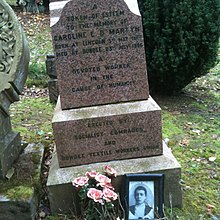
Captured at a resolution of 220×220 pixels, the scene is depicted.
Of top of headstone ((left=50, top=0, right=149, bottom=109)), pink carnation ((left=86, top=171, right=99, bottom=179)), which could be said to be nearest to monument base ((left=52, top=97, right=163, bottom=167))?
top of headstone ((left=50, top=0, right=149, bottom=109))

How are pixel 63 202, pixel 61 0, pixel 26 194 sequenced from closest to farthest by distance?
pixel 26 194 → pixel 63 202 → pixel 61 0

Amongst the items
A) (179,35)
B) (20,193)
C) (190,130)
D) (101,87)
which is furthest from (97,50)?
(179,35)

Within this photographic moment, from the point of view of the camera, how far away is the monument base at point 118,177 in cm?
346

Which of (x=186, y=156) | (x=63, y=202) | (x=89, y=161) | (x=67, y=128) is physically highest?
(x=67, y=128)

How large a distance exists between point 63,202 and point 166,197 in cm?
94

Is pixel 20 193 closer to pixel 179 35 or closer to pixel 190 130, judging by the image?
pixel 190 130

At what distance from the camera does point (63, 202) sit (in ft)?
11.5

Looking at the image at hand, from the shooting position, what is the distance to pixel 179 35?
5.94 m

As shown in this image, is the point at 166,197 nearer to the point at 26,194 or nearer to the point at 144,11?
the point at 26,194

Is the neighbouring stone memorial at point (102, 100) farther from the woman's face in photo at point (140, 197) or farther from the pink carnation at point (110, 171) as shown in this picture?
the woman's face in photo at point (140, 197)

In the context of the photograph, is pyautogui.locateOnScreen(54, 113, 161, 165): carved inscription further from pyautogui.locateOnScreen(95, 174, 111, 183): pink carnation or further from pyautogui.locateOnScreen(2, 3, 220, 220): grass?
pyautogui.locateOnScreen(2, 3, 220, 220): grass

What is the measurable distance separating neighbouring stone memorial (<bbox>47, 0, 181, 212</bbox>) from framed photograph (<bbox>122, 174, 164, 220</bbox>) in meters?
0.10

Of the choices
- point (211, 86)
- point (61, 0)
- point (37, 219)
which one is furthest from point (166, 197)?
point (211, 86)

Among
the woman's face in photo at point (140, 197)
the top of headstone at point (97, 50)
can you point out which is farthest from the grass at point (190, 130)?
the top of headstone at point (97, 50)
